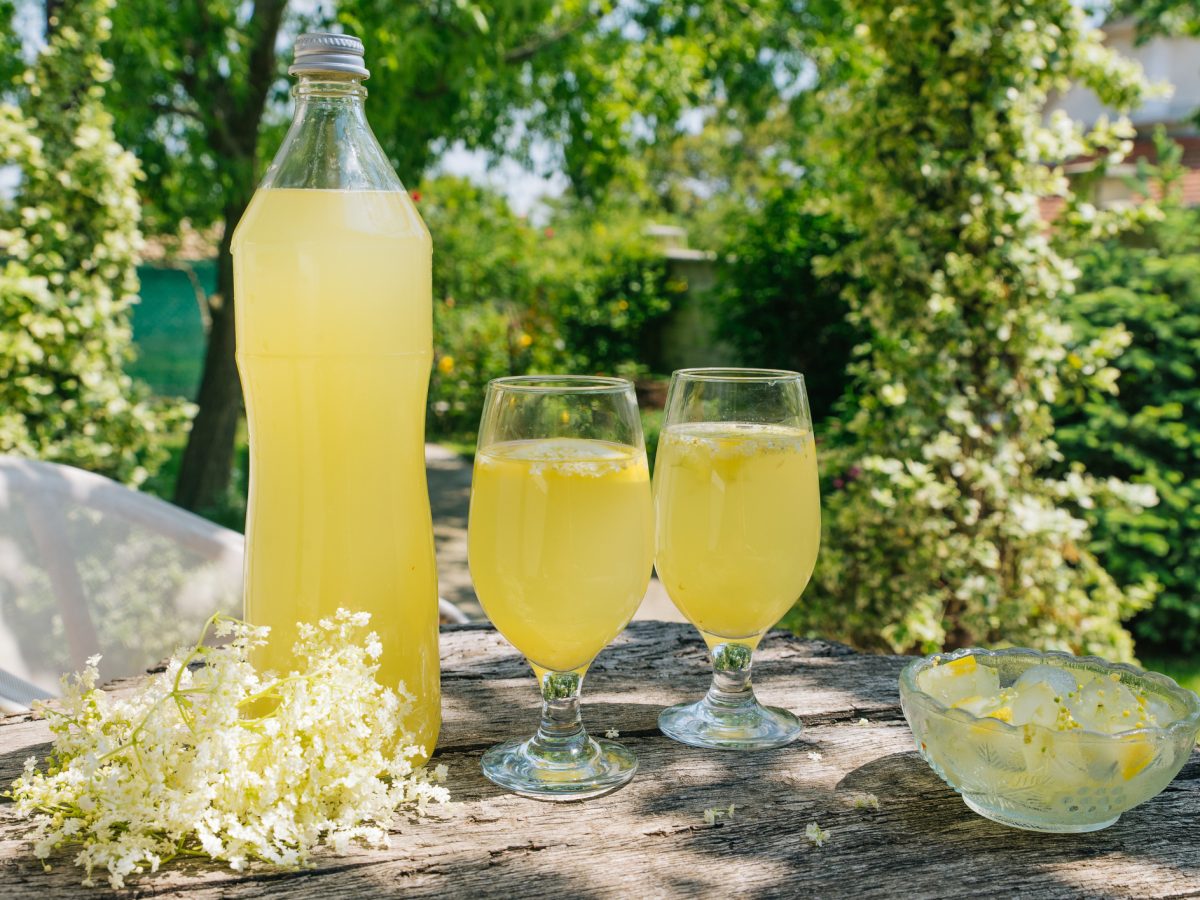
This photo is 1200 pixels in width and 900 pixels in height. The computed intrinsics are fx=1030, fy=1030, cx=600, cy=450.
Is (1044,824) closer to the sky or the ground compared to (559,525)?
closer to the ground

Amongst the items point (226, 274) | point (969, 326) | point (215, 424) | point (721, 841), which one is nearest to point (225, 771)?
point (721, 841)

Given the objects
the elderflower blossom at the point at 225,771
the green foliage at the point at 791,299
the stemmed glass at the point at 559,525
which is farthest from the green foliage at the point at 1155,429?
the elderflower blossom at the point at 225,771

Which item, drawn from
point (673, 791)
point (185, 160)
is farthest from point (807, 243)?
point (673, 791)

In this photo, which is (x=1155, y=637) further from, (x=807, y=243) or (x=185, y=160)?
(x=185, y=160)

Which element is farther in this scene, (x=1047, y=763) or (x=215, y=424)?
(x=215, y=424)

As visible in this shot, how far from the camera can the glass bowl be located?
1.05 meters

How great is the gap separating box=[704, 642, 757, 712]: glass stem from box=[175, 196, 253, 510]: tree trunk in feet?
16.3

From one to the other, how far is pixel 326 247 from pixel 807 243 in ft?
25.2

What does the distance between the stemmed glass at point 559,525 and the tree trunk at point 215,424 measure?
504 cm

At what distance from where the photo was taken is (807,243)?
8.40 meters

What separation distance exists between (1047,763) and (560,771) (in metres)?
0.54

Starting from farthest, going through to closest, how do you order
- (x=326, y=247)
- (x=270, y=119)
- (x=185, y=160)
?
1. (x=270, y=119)
2. (x=185, y=160)
3. (x=326, y=247)

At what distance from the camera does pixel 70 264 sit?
422cm

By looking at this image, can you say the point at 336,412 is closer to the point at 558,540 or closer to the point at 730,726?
the point at 558,540
